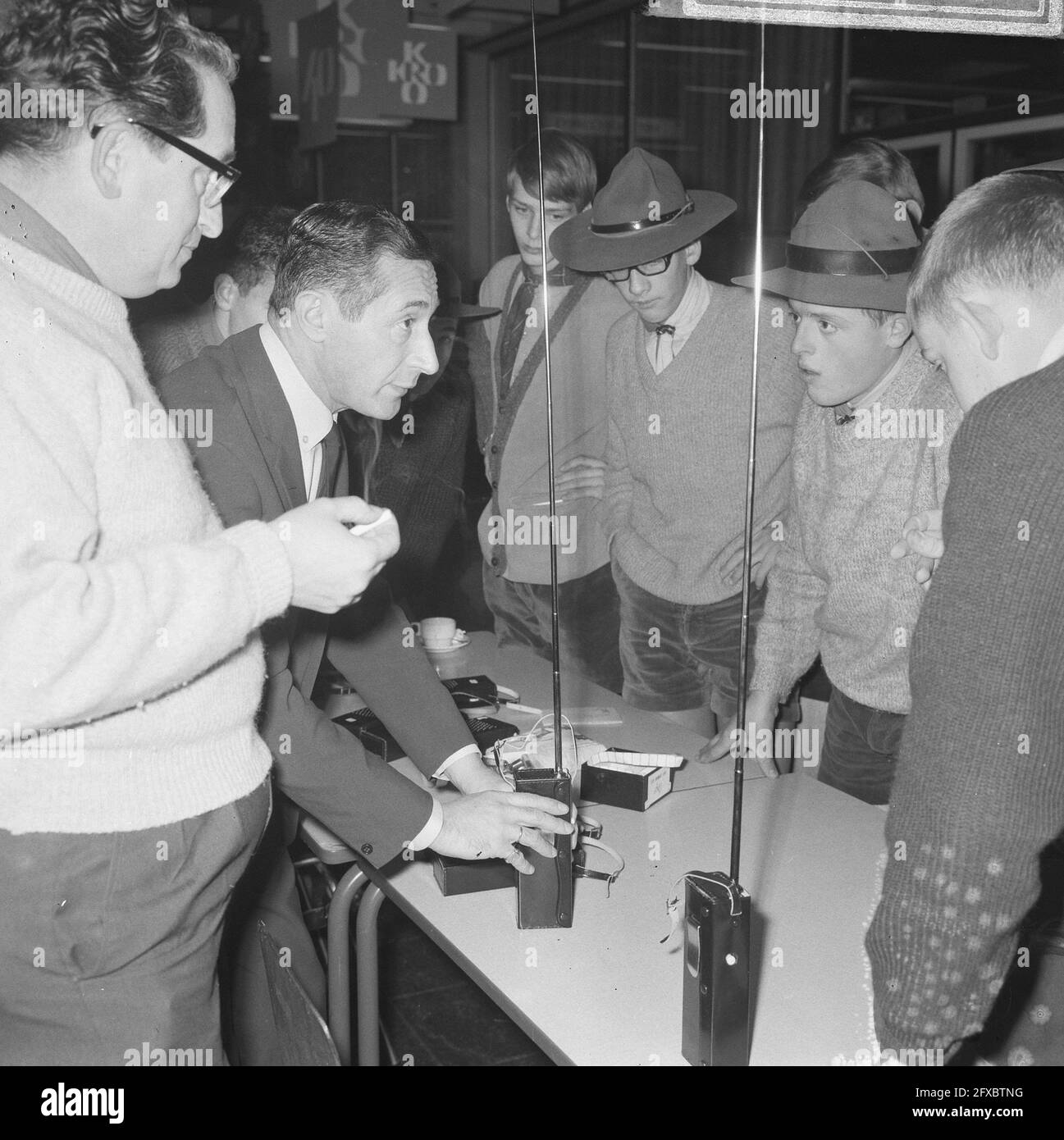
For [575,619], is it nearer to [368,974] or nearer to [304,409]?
[368,974]

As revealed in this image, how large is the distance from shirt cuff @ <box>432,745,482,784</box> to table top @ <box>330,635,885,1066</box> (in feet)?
Result: 0.40

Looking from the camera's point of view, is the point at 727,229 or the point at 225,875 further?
the point at 727,229

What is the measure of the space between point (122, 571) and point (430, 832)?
0.69 m

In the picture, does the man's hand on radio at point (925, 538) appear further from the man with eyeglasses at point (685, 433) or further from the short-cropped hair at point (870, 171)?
the short-cropped hair at point (870, 171)

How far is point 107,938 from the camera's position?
3.35ft

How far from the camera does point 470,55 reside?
6121 mm

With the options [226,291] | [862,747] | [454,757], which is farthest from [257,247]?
[862,747]

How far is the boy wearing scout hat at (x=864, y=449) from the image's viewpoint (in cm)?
193

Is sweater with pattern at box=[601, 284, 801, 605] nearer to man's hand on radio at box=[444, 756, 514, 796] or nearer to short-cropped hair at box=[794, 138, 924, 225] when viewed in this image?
short-cropped hair at box=[794, 138, 924, 225]

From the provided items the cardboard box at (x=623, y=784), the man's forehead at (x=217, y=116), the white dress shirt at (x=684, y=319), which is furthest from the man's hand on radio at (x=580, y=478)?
the man's forehead at (x=217, y=116)

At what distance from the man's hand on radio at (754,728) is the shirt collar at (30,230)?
3.91 feet
